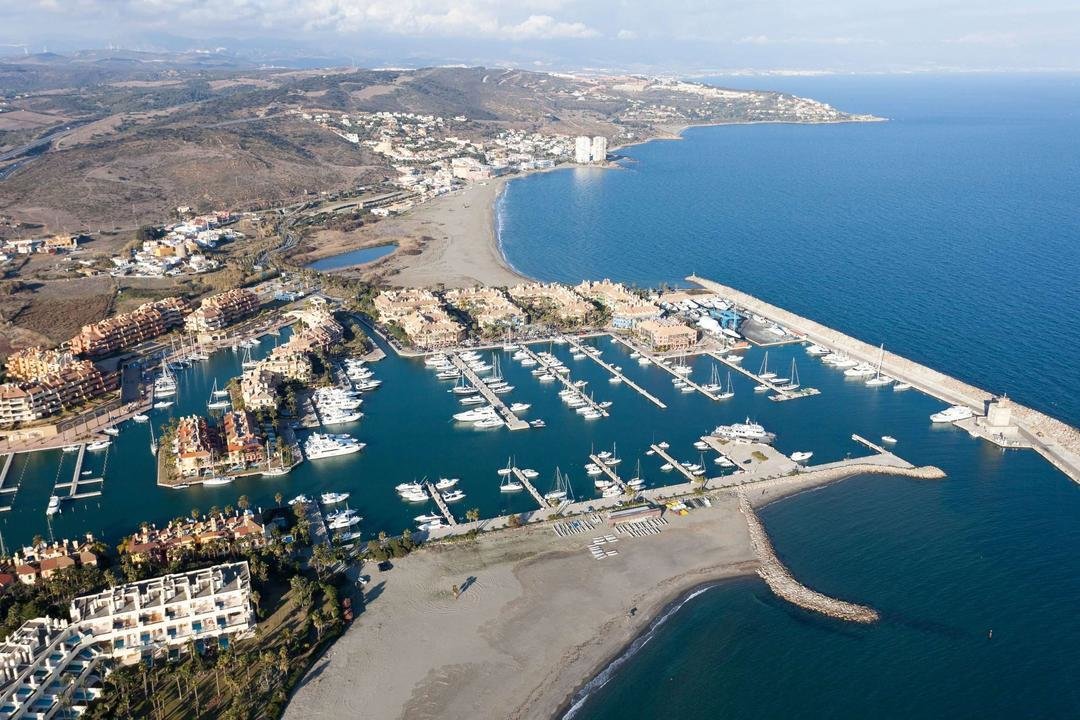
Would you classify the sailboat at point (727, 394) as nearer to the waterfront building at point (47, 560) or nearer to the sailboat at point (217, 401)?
the sailboat at point (217, 401)

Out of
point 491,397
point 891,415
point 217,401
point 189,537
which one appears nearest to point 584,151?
point 491,397

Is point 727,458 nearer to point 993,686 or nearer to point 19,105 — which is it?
point 993,686

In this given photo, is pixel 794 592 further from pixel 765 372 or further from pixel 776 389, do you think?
pixel 765 372

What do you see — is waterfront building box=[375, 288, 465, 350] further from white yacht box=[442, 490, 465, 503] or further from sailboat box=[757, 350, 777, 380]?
sailboat box=[757, 350, 777, 380]

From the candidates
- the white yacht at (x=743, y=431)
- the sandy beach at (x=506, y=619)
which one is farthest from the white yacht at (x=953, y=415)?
the sandy beach at (x=506, y=619)

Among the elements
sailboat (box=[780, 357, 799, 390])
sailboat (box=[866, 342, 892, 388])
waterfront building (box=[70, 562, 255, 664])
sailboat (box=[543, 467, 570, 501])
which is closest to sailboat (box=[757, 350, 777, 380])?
sailboat (box=[780, 357, 799, 390])

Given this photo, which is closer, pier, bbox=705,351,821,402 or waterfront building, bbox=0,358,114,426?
waterfront building, bbox=0,358,114,426
